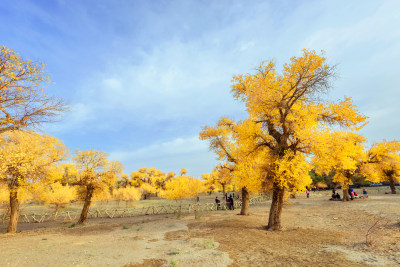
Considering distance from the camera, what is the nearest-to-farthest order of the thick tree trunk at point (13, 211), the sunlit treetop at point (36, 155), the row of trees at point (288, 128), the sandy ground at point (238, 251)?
the sandy ground at point (238, 251) < the row of trees at point (288, 128) < the sunlit treetop at point (36, 155) < the thick tree trunk at point (13, 211)

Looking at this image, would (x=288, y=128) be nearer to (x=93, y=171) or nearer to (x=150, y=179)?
(x=93, y=171)

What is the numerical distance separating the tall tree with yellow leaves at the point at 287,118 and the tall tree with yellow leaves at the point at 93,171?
46.6 feet

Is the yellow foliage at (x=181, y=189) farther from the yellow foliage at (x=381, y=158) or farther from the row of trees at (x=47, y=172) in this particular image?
the yellow foliage at (x=381, y=158)

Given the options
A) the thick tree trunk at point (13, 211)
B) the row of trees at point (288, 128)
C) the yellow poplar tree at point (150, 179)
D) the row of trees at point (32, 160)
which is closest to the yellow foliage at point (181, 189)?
the row of trees at point (32, 160)

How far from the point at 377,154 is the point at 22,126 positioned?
133 feet

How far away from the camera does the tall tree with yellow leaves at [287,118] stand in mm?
11367

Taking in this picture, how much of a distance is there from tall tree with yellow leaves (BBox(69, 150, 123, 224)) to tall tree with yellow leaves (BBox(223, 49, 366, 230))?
14.2 metres

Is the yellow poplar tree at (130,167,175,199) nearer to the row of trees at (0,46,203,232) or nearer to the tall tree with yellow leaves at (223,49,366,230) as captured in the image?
the row of trees at (0,46,203,232)

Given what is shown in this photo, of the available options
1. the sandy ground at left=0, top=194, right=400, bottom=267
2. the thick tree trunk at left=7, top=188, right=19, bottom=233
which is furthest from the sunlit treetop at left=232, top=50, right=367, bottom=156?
the thick tree trunk at left=7, top=188, right=19, bottom=233

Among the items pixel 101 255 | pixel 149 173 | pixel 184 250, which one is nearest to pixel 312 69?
pixel 184 250

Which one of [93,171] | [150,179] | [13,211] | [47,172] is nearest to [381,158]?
[93,171]

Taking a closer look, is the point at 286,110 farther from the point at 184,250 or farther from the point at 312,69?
the point at 184,250

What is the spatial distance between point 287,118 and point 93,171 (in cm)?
1818

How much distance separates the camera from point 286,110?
12242 millimetres
